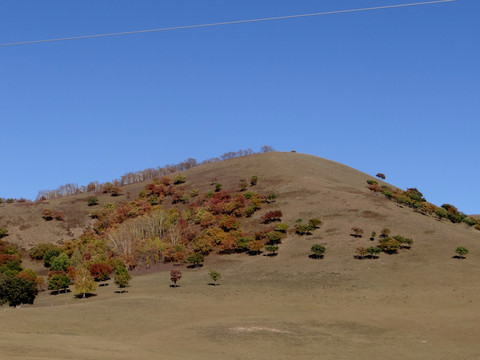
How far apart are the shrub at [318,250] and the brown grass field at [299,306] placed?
1877 mm

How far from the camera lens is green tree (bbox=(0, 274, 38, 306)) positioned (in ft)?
264

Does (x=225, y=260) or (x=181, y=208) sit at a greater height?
(x=181, y=208)

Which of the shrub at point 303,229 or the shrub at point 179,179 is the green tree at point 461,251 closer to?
the shrub at point 303,229

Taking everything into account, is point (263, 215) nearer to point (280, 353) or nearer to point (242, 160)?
point (242, 160)

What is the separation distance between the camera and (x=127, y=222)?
12838cm

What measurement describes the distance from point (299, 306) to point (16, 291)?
131ft

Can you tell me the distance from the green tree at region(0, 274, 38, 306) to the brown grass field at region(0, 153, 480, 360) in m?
2.57

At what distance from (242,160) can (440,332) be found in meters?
125

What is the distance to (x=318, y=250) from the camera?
3787 inches

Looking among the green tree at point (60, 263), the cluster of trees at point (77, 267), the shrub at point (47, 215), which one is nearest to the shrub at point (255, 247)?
the cluster of trees at point (77, 267)

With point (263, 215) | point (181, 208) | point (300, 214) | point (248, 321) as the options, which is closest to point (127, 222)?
point (181, 208)

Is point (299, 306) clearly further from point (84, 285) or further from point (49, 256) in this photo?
point (49, 256)

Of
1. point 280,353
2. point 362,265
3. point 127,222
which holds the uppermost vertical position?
point 127,222

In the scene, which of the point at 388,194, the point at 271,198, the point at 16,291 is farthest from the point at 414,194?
the point at 16,291
